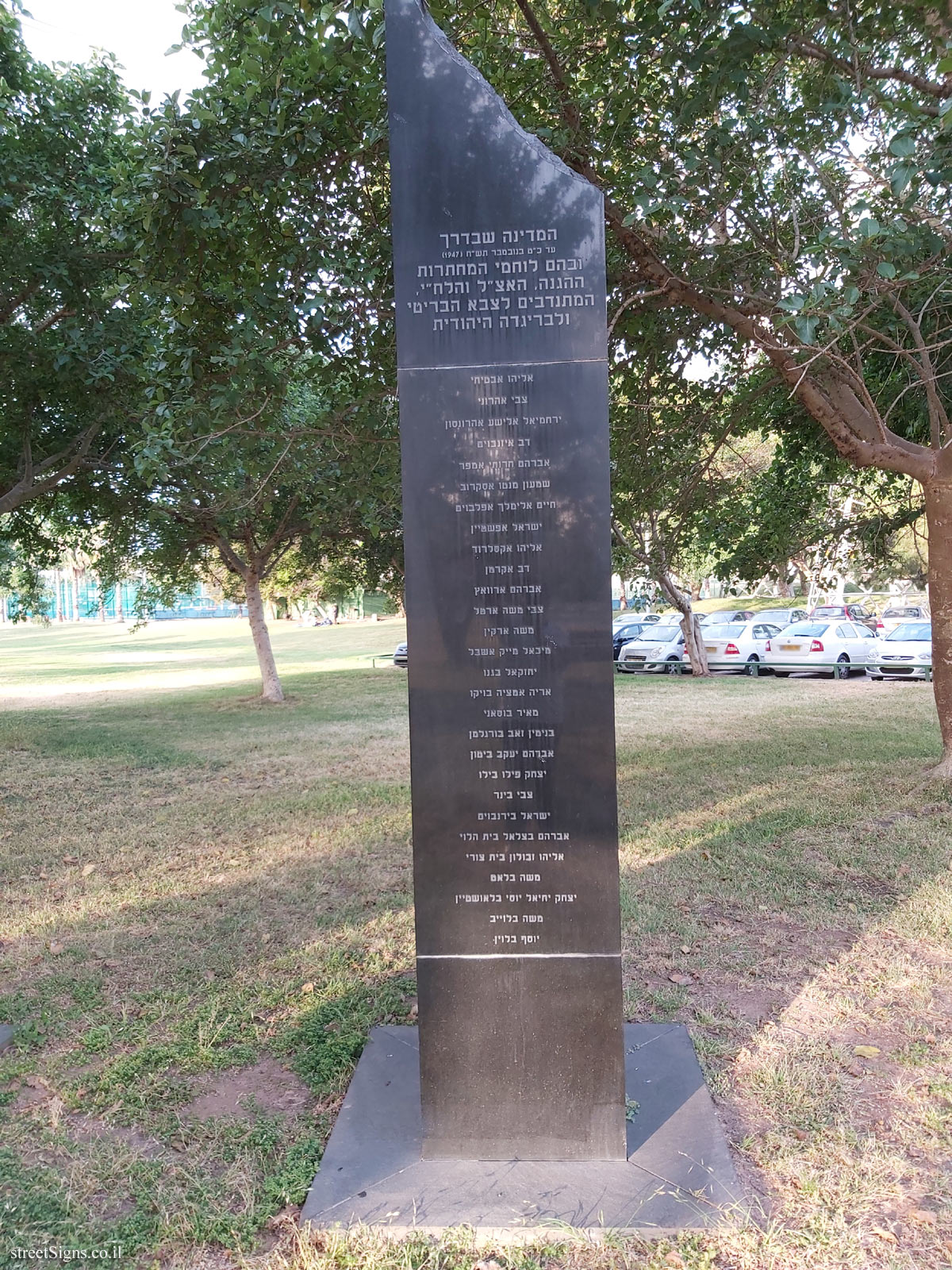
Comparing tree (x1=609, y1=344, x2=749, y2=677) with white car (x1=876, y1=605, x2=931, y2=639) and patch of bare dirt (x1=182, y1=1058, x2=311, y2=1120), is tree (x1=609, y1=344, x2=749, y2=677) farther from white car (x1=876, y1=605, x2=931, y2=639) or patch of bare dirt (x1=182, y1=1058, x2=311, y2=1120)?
white car (x1=876, y1=605, x2=931, y2=639)

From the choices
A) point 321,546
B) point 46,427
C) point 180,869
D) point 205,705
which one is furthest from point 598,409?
point 205,705

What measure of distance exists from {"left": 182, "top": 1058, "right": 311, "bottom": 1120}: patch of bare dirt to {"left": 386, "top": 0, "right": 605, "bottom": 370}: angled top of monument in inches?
115

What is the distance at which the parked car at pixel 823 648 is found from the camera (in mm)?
21766

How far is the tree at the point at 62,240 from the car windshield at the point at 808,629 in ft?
57.5

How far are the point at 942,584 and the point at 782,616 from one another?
17.8 m

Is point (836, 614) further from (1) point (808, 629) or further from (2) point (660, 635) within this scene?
(2) point (660, 635)

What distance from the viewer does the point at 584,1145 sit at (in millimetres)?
3148

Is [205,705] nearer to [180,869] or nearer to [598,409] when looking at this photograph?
[180,869]

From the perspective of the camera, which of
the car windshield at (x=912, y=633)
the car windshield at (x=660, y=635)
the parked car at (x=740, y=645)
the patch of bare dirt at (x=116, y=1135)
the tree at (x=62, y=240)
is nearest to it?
the patch of bare dirt at (x=116, y=1135)

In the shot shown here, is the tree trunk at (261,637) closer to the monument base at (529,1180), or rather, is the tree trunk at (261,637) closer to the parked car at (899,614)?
the monument base at (529,1180)

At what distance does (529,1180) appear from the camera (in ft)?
9.98

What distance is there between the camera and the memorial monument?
3.14 m

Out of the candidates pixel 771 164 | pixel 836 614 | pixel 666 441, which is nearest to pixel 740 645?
pixel 836 614
